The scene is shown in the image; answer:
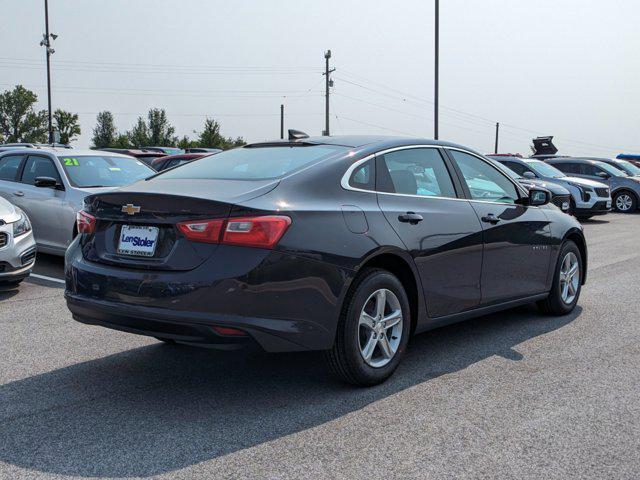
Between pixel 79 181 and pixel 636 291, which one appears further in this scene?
pixel 79 181

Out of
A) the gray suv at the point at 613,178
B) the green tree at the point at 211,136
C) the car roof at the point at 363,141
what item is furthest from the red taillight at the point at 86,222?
the green tree at the point at 211,136

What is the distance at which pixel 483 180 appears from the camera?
6027 mm

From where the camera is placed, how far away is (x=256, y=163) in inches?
195

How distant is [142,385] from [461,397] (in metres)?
1.96

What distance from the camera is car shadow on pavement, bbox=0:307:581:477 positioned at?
11.9 feet

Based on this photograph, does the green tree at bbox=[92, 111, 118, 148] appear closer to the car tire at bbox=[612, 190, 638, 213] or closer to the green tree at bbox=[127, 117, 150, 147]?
the green tree at bbox=[127, 117, 150, 147]

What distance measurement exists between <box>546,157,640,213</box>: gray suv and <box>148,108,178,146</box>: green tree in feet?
287

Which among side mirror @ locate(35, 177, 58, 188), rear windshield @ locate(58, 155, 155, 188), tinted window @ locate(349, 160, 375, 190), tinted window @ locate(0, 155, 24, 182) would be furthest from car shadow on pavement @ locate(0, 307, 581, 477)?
tinted window @ locate(0, 155, 24, 182)

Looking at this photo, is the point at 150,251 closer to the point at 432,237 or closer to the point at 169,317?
the point at 169,317

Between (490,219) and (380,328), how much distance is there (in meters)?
1.57

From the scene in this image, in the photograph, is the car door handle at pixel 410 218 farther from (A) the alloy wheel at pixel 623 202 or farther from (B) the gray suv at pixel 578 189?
(A) the alloy wheel at pixel 623 202

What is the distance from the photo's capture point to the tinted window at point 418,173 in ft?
16.7

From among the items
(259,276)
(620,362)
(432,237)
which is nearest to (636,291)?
(620,362)

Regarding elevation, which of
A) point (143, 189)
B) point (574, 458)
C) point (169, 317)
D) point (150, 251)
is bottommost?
point (574, 458)
